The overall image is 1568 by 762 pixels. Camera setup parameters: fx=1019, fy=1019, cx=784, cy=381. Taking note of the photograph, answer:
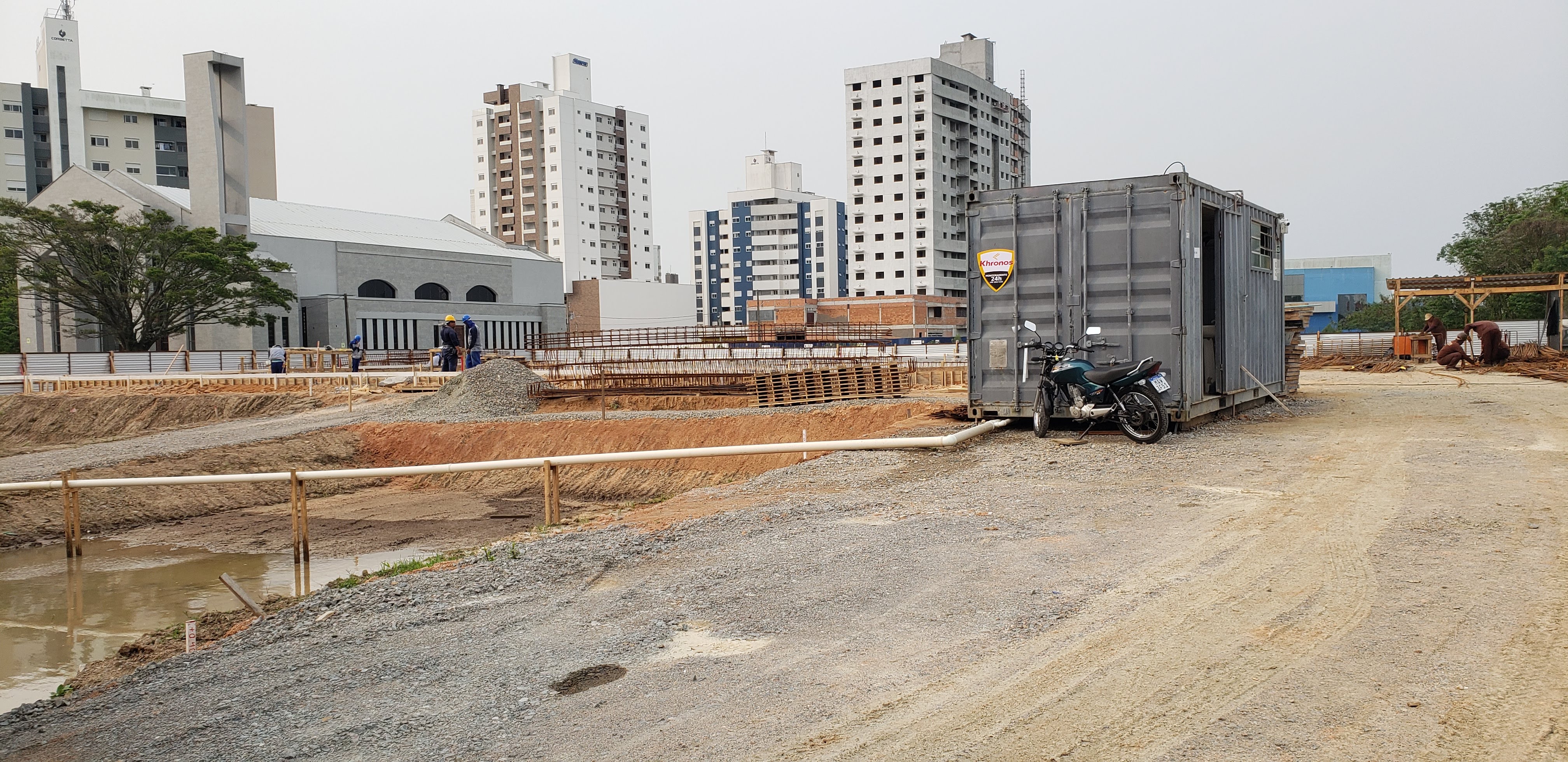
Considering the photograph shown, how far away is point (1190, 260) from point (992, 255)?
96.5 inches

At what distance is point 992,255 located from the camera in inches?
533

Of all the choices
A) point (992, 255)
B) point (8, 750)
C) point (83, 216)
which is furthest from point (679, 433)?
point (83, 216)

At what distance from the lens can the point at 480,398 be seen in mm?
26688

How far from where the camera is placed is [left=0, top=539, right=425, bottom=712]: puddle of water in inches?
392

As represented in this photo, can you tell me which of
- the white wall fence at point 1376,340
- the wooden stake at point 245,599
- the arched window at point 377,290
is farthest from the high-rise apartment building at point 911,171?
the wooden stake at point 245,599

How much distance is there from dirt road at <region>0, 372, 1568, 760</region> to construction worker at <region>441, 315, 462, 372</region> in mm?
22638

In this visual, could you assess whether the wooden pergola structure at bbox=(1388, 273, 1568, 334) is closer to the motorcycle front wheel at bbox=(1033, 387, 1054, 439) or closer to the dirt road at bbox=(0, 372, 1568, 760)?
the motorcycle front wheel at bbox=(1033, 387, 1054, 439)

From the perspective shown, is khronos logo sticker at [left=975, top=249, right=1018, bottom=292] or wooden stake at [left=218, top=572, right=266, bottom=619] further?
khronos logo sticker at [left=975, top=249, right=1018, bottom=292]

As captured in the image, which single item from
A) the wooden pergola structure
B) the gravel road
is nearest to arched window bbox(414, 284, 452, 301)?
the gravel road

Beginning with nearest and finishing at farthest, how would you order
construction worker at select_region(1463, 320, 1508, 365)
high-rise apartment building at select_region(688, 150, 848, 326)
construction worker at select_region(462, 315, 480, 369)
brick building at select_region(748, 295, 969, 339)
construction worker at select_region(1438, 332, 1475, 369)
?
construction worker at select_region(1463, 320, 1508, 365)
construction worker at select_region(1438, 332, 1475, 369)
construction worker at select_region(462, 315, 480, 369)
brick building at select_region(748, 295, 969, 339)
high-rise apartment building at select_region(688, 150, 848, 326)

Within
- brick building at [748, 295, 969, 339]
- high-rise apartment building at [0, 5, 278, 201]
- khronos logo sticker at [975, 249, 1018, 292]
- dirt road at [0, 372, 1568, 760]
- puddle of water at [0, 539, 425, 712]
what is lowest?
puddle of water at [0, 539, 425, 712]

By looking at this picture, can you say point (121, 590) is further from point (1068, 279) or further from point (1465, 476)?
point (1465, 476)

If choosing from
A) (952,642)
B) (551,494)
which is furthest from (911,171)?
(952,642)

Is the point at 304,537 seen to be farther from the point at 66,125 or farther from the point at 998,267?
the point at 66,125
